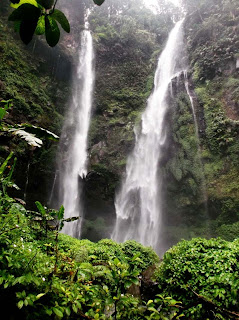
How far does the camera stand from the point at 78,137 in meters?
14.1

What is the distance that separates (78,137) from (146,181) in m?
5.49

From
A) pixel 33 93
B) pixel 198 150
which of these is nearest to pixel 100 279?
pixel 198 150

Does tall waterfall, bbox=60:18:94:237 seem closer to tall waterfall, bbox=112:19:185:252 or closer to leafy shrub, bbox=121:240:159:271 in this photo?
tall waterfall, bbox=112:19:185:252

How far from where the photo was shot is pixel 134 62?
1778 centimetres

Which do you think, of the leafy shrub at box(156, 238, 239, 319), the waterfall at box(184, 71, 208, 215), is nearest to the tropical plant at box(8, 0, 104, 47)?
the leafy shrub at box(156, 238, 239, 319)

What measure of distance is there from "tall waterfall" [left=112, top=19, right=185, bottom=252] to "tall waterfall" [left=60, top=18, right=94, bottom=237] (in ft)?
8.33

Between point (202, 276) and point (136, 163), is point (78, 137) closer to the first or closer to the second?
point (136, 163)

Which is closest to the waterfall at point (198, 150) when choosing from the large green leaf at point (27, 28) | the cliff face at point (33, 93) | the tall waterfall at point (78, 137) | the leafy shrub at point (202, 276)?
the tall waterfall at point (78, 137)

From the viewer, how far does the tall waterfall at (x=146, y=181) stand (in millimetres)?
11391

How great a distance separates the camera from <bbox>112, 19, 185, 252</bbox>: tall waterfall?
11.4 meters

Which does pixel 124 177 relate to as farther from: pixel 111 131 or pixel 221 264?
pixel 221 264

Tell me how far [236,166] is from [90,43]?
14409mm

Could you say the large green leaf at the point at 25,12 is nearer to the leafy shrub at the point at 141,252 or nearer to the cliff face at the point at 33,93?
the leafy shrub at the point at 141,252

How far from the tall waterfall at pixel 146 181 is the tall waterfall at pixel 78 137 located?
8.33 ft
